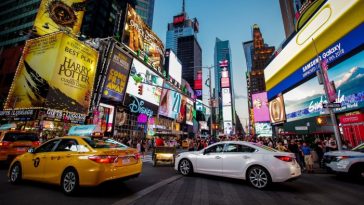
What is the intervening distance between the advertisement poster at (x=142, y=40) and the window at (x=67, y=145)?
33.4m

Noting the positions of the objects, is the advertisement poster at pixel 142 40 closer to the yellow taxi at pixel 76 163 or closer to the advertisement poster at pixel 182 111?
the advertisement poster at pixel 182 111

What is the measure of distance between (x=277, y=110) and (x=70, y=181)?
47821 mm

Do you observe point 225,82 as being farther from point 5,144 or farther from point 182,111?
point 5,144

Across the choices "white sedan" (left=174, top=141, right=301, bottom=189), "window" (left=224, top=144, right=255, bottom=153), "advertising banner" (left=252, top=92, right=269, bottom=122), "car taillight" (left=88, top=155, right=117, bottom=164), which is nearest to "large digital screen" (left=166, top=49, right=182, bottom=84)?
"advertising banner" (left=252, top=92, right=269, bottom=122)

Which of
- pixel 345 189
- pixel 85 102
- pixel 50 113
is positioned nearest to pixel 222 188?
pixel 345 189

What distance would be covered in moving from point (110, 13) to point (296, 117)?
196ft

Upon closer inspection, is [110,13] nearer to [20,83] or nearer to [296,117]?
[20,83]

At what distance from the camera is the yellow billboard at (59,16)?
3141 cm

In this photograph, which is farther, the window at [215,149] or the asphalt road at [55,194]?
the window at [215,149]

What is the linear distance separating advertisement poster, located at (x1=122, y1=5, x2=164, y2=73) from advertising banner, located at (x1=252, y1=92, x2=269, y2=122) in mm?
32713

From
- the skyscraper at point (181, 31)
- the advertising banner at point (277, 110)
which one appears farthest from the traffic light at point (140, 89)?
the skyscraper at point (181, 31)

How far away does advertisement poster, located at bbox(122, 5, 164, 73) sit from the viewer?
38.2 metres

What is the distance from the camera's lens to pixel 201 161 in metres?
8.26

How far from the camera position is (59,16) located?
33250 millimetres
